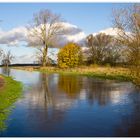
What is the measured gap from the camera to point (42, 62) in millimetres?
66562

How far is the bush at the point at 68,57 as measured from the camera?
6056 cm

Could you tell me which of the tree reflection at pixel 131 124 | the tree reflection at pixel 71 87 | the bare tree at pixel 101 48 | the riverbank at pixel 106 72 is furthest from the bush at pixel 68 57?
the tree reflection at pixel 131 124

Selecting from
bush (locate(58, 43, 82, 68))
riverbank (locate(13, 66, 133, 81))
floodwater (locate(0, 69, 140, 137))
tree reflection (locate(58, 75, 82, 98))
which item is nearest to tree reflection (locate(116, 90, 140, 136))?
floodwater (locate(0, 69, 140, 137))

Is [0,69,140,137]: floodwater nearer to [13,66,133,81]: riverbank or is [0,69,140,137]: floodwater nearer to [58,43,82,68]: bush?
[13,66,133,81]: riverbank

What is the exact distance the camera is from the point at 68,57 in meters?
60.9

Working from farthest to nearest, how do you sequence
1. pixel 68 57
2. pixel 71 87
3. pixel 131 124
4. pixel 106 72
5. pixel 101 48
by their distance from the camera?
pixel 101 48 → pixel 68 57 → pixel 106 72 → pixel 71 87 → pixel 131 124

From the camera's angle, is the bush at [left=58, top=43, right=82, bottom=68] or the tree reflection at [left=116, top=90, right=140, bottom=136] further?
the bush at [left=58, top=43, right=82, bottom=68]

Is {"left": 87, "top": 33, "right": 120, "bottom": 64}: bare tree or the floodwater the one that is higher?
{"left": 87, "top": 33, "right": 120, "bottom": 64}: bare tree

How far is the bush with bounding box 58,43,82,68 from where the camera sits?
6056cm

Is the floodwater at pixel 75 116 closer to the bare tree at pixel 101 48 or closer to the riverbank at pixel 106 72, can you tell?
the riverbank at pixel 106 72

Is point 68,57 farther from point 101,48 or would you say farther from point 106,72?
point 101,48

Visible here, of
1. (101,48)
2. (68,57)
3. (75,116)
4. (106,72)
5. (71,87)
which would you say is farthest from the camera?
(101,48)

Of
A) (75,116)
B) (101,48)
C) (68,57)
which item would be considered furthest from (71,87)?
(101,48)

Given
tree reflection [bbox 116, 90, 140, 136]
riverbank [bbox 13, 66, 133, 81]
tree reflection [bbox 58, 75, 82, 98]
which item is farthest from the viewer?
riverbank [bbox 13, 66, 133, 81]
